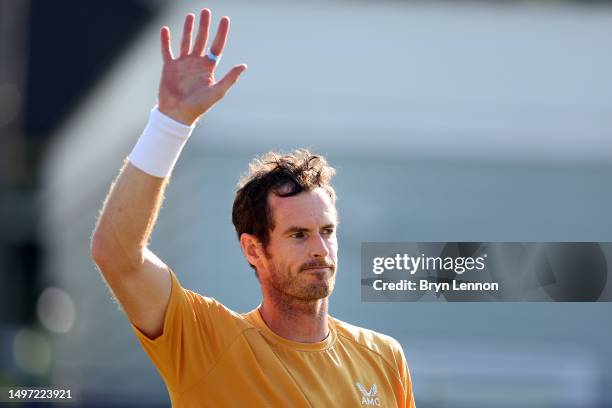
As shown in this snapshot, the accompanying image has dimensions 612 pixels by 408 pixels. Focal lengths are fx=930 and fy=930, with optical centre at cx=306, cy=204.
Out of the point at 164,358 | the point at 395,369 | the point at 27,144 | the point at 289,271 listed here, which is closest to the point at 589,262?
the point at 395,369

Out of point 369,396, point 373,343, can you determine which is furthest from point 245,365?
point 373,343

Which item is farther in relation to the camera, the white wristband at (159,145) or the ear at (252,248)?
the ear at (252,248)

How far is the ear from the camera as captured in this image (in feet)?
9.71

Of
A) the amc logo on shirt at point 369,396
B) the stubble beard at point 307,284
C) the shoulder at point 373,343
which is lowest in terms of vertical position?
the amc logo on shirt at point 369,396

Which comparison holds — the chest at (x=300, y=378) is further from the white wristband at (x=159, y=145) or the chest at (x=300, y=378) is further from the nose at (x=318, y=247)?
the white wristband at (x=159, y=145)

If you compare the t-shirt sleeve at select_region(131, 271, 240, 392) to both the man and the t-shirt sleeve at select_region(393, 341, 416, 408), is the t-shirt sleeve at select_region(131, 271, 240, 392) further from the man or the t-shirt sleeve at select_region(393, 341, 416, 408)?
the t-shirt sleeve at select_region(393, 341, 416, 408)

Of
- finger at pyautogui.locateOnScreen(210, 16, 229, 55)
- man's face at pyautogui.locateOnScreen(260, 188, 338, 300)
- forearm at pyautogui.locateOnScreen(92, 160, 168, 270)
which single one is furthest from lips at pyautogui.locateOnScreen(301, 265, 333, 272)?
finger at pyautogui.locateOnScreen(210, 16, 229, 55)

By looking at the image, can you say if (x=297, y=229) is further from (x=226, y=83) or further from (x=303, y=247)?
(x=226, y=83)

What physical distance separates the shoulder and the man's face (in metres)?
0.24

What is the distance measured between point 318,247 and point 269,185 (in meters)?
0.30

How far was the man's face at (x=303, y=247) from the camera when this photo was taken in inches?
110
